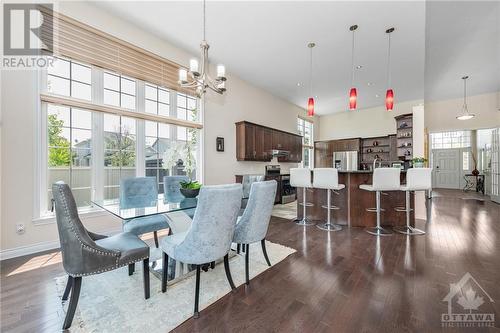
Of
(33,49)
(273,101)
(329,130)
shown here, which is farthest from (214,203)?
(329,130)

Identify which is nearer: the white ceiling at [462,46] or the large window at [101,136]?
the large window at [101,136]

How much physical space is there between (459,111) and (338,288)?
8616mm

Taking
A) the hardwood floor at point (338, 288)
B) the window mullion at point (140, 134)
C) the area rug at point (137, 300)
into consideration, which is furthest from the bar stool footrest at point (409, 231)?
the window mullion at point (140, 134)

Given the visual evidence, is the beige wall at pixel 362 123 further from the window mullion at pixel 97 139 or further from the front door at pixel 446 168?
the window mullion at pixel 97 139

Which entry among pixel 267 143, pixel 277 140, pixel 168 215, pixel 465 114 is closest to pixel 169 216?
pixel 168 215

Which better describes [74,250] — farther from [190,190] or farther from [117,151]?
[117,151]

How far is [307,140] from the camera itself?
8797 mm

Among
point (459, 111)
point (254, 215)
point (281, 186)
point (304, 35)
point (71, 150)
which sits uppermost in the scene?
point (304, 35)

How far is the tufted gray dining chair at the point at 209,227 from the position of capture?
1.50 meters

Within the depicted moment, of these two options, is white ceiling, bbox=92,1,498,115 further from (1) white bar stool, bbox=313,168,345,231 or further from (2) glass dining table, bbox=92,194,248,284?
(2) glass dining table, bbox=92,194,248,284

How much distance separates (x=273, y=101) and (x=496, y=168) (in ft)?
22.8

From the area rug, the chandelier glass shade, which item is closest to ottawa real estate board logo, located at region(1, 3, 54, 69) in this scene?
the area rug

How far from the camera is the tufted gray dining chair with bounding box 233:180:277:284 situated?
1952mm

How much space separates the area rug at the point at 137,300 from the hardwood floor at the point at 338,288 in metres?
0.11
